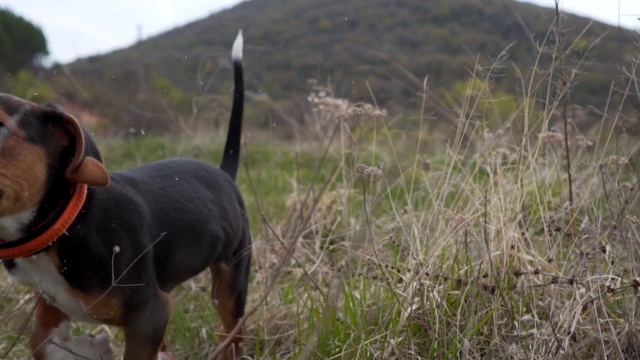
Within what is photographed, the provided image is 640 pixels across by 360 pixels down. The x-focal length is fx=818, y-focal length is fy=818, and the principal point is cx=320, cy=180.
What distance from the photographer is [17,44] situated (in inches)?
331

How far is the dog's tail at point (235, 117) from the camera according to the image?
146 inches

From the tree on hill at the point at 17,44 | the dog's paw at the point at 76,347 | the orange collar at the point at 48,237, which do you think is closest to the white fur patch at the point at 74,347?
the dog's paw at the point at 76,347

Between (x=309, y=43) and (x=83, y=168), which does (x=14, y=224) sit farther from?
(x=309, y=43)

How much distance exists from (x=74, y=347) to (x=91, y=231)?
2.00 feet

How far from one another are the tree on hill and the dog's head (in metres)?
4.09

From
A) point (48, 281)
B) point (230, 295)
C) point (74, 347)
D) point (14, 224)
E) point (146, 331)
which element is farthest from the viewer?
point (230, 295)

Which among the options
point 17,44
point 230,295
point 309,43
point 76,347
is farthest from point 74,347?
point 309,43

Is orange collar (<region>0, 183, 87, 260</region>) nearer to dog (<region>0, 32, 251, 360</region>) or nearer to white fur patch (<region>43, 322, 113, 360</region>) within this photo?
dog (<region>0, 32, 251, 360</region>)

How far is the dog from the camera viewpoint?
7.95 feet

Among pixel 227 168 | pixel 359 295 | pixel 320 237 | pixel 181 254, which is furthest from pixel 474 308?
pixel 320 237

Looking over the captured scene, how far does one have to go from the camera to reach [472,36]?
58.7ft

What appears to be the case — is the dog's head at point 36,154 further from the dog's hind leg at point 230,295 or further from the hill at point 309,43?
the hill at point 309,43

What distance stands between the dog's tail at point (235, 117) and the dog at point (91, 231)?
49cm

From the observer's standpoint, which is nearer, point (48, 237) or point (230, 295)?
point (48, 237)
